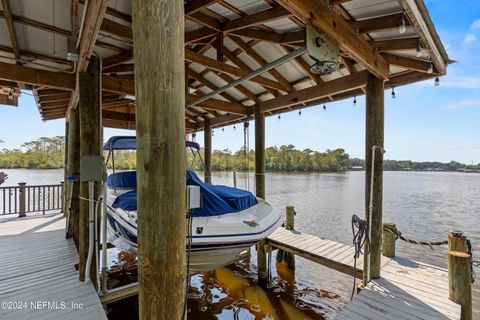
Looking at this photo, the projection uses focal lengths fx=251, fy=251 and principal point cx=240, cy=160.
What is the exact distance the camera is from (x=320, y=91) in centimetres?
484

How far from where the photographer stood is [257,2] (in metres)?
3.17

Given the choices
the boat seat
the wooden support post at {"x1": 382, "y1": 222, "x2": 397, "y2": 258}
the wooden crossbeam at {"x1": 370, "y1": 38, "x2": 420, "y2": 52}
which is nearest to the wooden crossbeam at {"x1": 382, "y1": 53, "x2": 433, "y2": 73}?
the wooden crossbeam at {"x1": 370, "y1": 38, "x2": 420, "y2": 52}

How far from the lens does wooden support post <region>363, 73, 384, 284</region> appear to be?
12.1ft

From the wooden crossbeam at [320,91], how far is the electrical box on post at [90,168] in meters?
3.94

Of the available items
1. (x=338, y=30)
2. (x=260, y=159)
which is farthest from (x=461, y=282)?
(x=260, y=159)

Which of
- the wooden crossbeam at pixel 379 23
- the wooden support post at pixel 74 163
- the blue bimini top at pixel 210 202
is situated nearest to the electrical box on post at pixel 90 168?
the blue bimini top at pixel 210 202

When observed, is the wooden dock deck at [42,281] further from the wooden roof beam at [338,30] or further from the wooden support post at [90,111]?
the wooden roof beam at [338,30]

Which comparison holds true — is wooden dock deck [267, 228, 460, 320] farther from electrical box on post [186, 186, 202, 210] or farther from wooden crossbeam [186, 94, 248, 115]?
wooden crossbeam [186, 94, 248, 115]

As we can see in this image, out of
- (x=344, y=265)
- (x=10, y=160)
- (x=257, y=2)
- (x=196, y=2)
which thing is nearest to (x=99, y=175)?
(x=196, y=2)

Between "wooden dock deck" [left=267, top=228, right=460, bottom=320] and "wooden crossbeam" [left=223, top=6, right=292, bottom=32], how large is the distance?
3640 mm

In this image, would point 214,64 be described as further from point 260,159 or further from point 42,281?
point 42,281

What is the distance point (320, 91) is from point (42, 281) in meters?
5.32

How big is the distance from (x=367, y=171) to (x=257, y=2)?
9.29 ft

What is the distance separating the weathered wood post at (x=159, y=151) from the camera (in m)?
1.10
